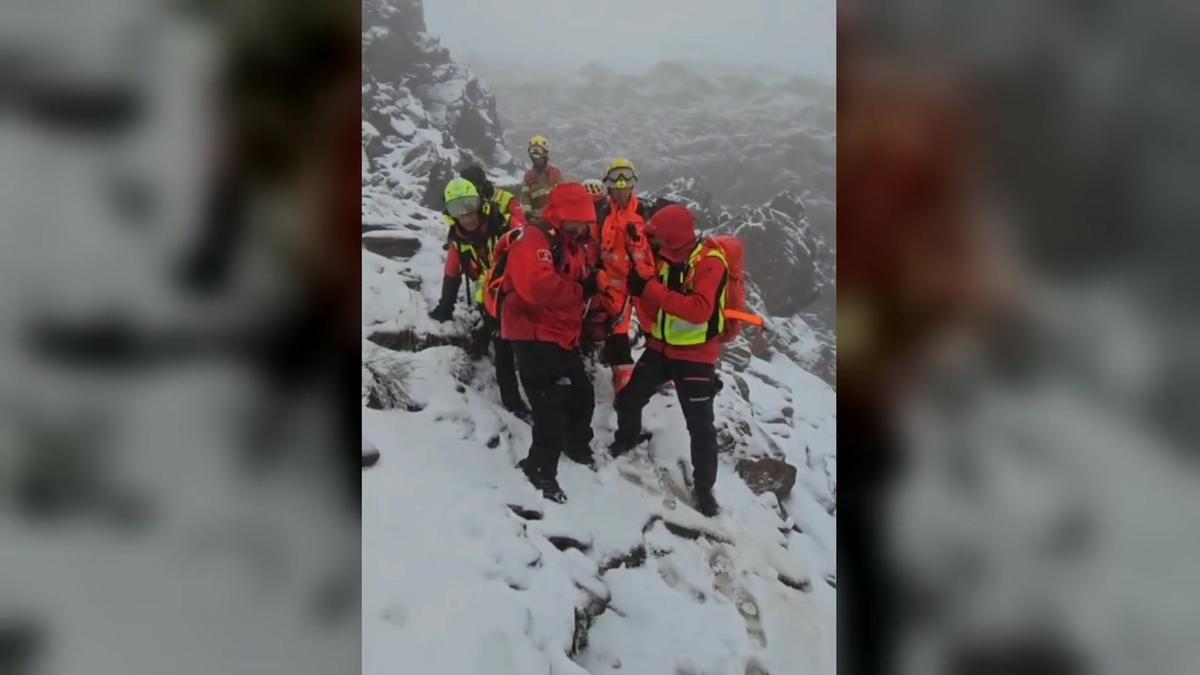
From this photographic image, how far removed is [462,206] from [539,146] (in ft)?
0.70

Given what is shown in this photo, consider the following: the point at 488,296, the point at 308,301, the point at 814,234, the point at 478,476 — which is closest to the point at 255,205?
the point at 308,301

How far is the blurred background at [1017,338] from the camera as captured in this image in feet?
4.66

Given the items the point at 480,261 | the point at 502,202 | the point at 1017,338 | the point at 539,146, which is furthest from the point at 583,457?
the point at 1017,338

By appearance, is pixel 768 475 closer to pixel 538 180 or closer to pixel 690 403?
pixel 690 403

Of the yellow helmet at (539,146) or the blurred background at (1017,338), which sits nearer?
the blurred background at (1017,338)

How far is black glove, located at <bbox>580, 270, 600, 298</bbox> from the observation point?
1591 millimetres

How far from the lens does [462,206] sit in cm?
158

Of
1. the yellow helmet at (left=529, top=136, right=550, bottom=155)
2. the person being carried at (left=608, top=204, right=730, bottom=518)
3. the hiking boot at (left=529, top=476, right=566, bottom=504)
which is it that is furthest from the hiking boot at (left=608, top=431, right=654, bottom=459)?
the yellow helmet at (left=529, top=136, right=550, bottom=155)

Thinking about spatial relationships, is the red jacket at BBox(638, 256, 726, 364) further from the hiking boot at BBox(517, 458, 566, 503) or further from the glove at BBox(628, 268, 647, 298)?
the hiking boot at BBox(517, 458, 566, 503)

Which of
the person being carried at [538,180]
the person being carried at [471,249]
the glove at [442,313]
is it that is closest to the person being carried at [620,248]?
the person being carried at [538,180]

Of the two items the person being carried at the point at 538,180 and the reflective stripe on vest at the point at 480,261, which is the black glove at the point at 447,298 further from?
the person being carried at the point at 538,180

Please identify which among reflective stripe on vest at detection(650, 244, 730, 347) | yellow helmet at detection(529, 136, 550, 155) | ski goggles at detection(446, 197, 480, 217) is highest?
yellow helmet at detection(529, 136, 550, 155)

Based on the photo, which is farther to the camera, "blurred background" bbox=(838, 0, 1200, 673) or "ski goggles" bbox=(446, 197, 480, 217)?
"ski goggles" bbox=(446, 197, 480, 217)

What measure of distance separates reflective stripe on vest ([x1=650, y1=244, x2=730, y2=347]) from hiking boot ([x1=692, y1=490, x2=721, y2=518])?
33cm
